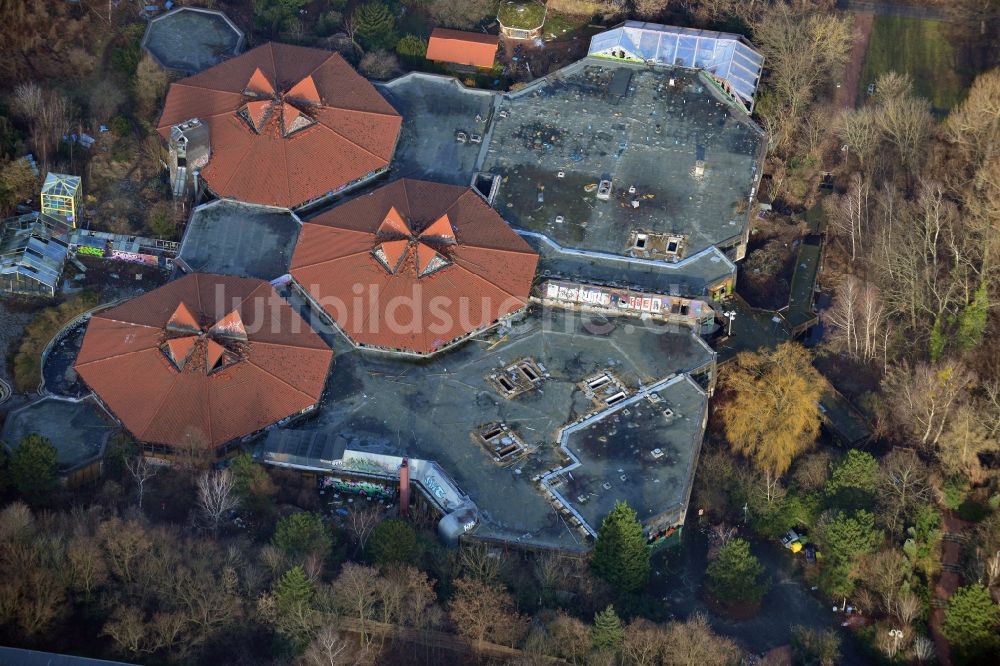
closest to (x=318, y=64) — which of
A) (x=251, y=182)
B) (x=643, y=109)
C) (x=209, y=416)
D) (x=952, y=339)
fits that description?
(x=251, y=182)

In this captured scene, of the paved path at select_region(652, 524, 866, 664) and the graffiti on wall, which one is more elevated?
the graffiti on wall

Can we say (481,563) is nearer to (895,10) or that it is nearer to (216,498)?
(216,498)

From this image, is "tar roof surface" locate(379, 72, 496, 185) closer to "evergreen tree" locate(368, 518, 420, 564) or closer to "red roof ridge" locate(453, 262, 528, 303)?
"red roof ridge" locate(453, 262, 528, 303)

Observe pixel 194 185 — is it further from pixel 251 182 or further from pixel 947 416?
pixel 947 416

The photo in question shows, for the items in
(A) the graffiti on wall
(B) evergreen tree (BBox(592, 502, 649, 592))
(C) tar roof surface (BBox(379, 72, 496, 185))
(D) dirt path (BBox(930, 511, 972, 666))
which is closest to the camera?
(B) evergreen tree (BBox(592, 502, 649, 592))

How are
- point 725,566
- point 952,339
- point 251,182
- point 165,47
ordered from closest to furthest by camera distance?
point 725,566, point 952,339, point 251,182, point 165,47

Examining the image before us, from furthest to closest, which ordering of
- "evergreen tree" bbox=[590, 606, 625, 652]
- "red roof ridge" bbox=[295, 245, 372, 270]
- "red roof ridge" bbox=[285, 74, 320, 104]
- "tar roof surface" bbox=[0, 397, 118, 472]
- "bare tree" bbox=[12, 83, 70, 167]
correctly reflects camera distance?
"red roof ridge" bbox=[285, 74, 320, 104], "bare tree" bbox=[12, 83, 70, 167], "red roof ridge" bbox=[295, 245, 372, 270], "tar roof surface" bbox=[0, 397, 118, 472], "evergreen tree" bbox=[590, 606, 625, 652]

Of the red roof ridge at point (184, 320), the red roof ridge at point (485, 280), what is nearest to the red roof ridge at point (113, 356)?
the red roof ridge at point (184, 320)

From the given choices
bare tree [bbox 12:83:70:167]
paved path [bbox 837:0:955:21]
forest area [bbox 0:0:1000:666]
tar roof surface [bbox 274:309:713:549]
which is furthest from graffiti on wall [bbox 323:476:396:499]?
paved path [bbox 837:0:955:21]

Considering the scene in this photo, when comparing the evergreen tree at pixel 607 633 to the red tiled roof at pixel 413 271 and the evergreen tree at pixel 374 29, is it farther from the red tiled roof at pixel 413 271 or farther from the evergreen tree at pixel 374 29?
the evergreen tree at pixel 374 29
